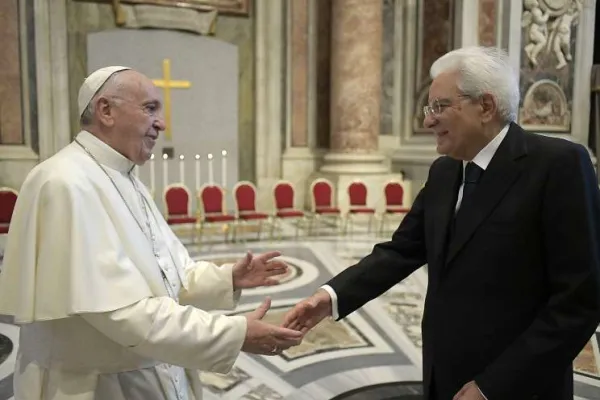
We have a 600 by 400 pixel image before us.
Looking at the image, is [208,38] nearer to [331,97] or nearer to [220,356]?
[331,97]

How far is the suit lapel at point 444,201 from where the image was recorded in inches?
83.9

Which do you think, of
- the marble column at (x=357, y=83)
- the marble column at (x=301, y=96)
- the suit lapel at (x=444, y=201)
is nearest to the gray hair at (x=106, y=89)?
the suit lapel at (x=444, y=201)

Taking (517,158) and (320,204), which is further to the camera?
(320,204)

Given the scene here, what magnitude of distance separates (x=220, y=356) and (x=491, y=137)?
1.20 meters

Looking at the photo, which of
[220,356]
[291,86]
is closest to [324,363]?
[220,356]

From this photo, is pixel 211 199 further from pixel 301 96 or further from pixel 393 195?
pixel 301 96

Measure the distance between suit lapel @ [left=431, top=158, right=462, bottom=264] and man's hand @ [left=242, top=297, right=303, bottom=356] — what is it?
62 centimetres

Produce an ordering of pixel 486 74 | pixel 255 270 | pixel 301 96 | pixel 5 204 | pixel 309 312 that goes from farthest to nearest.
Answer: pixel 301 96, pixel 5 204, pixel 255 270, pixel 309 312, pixel 486 74

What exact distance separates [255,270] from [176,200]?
631 centimetres

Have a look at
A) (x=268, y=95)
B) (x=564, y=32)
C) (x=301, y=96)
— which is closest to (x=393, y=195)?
(x=301, y=96)

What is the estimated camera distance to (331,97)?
12.1 meters

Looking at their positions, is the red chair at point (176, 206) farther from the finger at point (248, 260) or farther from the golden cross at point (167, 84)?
the finger at point (248, 260)

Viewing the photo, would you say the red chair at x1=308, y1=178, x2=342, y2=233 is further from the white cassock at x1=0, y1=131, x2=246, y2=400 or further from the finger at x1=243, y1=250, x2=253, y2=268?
the white cassock at x1=0, y1=131, x2=246, y2=400

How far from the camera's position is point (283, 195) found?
9812 millimetres
